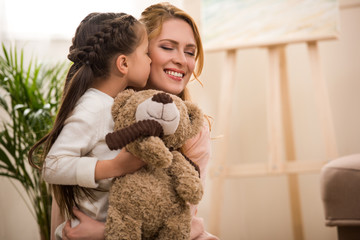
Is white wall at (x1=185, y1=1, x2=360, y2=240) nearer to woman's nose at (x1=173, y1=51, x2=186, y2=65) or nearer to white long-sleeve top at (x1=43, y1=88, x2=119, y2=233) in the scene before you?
woman's nose at (x1=173, y1=51, x2=186, y2=65)

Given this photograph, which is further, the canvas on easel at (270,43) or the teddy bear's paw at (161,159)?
the canvas on easel at (270,43)

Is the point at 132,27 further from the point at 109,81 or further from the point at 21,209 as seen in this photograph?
the point at 21,209

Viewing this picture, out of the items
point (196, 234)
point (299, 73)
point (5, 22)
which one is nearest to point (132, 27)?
point (196, 234)

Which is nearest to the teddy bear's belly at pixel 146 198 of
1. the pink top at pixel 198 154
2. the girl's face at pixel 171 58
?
the pink top at pixel 198 154

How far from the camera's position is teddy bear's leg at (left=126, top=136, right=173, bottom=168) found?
2.70 ft

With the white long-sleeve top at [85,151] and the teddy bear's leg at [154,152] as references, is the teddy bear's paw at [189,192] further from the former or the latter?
the white long-sleeve top at [85,151]

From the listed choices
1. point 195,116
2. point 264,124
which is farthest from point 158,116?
point 264,124

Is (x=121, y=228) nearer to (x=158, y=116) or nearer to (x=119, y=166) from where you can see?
(x=119, y=166)

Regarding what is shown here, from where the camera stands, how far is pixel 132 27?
104 centimetres

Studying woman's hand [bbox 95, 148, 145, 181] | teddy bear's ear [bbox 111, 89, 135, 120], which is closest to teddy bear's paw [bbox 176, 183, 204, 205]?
woman's hand [bbox 95, 148, 145, 181]

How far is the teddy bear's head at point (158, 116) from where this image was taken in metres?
0.83

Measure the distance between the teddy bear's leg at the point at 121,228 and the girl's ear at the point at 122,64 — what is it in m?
0.36

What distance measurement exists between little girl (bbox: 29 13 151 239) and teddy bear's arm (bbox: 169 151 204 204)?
0.25 feet

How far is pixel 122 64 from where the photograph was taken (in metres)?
1.03
